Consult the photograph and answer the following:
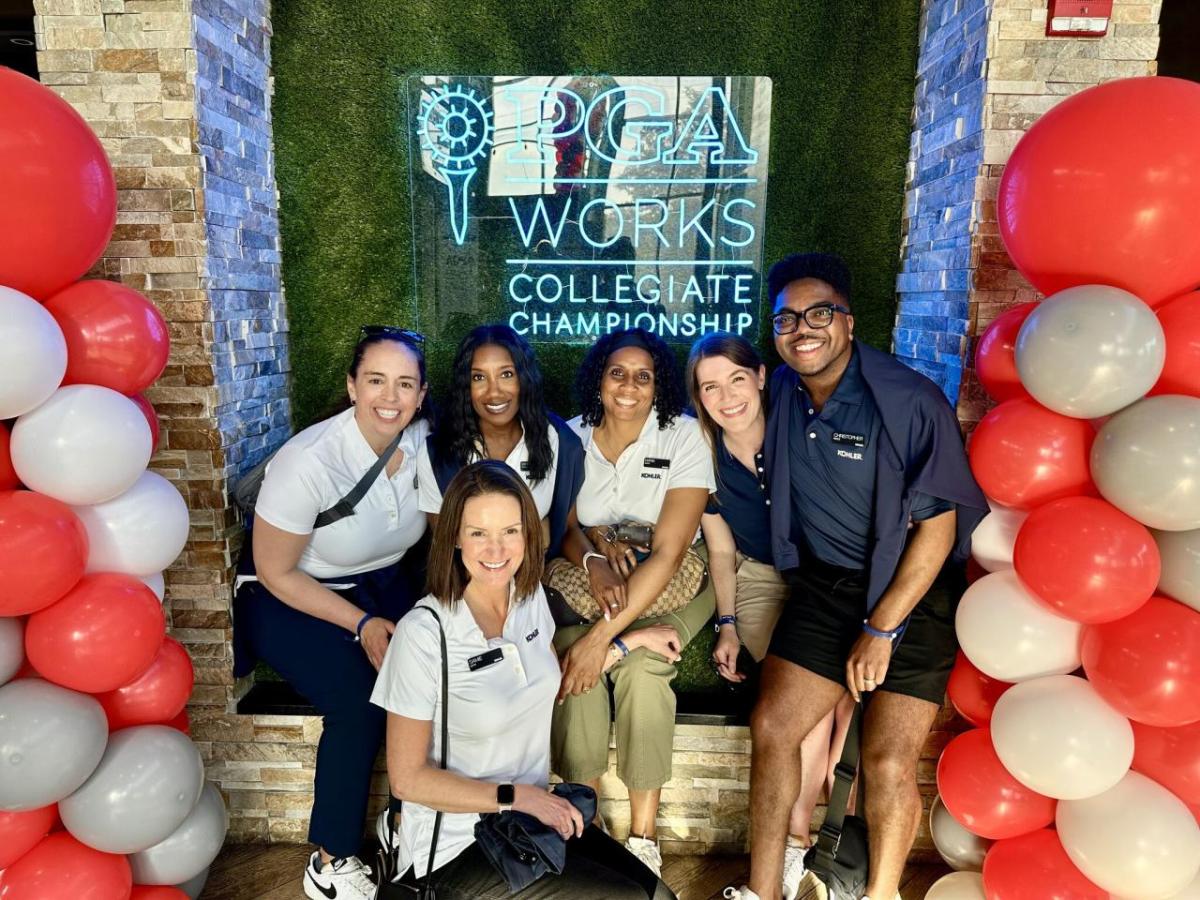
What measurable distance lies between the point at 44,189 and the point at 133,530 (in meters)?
0.74

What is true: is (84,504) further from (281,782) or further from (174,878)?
(281,782)

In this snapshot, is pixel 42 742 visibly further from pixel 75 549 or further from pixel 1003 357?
pixel 1003 357

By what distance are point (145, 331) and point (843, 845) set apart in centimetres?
220

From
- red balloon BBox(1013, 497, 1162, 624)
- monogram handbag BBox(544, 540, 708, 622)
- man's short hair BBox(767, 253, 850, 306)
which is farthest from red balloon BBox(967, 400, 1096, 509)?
monogram handbag BBox(544, 540, 708, 622)

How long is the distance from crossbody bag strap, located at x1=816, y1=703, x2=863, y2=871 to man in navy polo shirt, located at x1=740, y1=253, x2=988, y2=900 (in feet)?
0.14

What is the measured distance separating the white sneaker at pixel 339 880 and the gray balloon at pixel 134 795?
52 cm

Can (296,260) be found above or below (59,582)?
above

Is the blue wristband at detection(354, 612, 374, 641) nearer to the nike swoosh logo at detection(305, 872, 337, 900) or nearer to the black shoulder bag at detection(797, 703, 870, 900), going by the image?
the nike swoosh logo at detection(305, 872, 337, 900)

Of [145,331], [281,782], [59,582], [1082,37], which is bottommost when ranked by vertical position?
[281,782]

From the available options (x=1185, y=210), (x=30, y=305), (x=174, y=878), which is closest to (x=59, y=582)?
(x=30, y=305)

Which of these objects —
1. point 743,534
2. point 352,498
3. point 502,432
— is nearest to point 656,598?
point 743,534

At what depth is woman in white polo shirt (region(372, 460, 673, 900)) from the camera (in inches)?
64.2

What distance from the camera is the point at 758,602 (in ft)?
8.05

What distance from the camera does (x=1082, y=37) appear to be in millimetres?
2236
